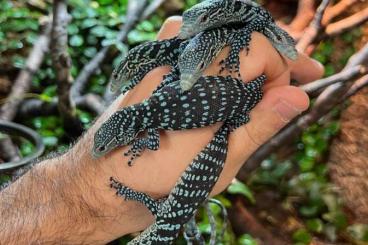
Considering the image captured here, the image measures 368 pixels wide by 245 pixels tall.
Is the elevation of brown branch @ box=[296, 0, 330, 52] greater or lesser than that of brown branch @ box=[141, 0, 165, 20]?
greater

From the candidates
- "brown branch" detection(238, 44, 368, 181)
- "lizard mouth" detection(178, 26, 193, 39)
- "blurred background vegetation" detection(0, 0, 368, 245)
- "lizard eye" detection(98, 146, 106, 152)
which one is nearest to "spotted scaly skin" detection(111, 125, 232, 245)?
"lizard eye" detection(98, 146, 106, 152)

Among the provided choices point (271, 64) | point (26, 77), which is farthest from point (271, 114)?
point (26, 77)

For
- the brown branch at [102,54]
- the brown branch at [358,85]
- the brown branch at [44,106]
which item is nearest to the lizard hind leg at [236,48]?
the brown branch at [358,85]

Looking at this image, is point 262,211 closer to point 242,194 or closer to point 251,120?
point 242,194

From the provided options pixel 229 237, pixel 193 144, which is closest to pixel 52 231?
pixel 193 144

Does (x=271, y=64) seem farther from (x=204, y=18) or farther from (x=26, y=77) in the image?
(x=26, y=77)

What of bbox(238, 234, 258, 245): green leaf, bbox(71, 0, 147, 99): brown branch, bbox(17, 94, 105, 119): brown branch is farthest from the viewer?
bbox(71, 0, 147, 99): brown branch

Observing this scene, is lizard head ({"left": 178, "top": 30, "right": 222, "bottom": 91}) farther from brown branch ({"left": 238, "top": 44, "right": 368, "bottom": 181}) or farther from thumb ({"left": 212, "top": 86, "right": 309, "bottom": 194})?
brown branch ({"left": 238, "top": 44, "right": 368, "bottom": 181})
